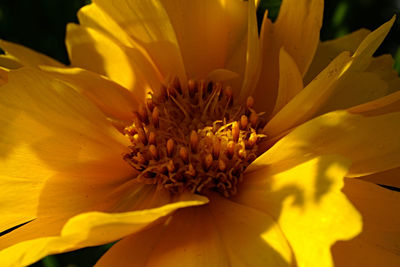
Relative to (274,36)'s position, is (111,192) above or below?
below

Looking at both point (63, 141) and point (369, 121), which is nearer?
point (369, 121)

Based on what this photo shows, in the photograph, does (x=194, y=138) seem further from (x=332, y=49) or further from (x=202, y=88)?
(x=332, y=49)

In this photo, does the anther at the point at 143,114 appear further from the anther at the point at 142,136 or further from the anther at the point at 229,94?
the anther at the point at 229,94

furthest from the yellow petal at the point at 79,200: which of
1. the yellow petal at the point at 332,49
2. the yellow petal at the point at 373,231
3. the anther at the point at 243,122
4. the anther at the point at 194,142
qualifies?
the yellow petal at the point at 332,49

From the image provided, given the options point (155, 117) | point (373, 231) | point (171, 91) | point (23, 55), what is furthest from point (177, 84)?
point (373, 231)

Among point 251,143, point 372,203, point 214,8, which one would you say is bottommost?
point 372,203

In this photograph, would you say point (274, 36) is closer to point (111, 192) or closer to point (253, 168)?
point (253, 168)

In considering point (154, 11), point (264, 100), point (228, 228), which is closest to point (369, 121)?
point (228, 228)
